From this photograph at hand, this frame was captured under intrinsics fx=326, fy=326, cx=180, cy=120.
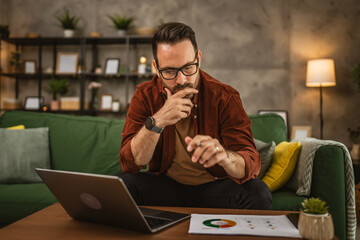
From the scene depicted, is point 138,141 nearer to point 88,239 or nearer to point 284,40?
point 88,239

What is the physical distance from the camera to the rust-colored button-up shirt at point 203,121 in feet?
4.80

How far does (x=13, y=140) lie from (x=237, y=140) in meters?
1.53

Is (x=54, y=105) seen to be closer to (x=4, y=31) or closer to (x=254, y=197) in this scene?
(x=4, y=31)

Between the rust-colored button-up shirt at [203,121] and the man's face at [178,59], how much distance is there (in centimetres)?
19

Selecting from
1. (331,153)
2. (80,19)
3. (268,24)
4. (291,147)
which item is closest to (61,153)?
(291,147)

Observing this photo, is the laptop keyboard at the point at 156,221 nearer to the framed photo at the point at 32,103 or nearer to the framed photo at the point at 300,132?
the framed photo at the point at 300,132

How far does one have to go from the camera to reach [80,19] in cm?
462

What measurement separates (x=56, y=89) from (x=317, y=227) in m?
4.09

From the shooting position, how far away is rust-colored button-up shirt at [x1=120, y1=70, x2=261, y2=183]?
1.46 meters

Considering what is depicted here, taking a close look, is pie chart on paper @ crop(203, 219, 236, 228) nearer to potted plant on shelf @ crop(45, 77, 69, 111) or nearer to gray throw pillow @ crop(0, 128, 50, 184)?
gray throw pillow @ crop(0, 128, 50, 184)

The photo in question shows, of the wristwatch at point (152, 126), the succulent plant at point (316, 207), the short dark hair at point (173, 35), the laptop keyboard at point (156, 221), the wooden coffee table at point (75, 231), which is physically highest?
the short dark hair at point (173, 35)

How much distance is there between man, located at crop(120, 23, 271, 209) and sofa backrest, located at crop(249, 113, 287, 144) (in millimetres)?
724

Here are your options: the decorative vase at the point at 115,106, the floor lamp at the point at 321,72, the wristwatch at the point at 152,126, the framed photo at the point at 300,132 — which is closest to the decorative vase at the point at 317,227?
the wristwatch at the point at 152,126

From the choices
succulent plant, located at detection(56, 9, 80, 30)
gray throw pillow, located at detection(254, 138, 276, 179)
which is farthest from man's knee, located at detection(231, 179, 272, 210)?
succulent plant, located at detection(56, 9, 80, 30)
